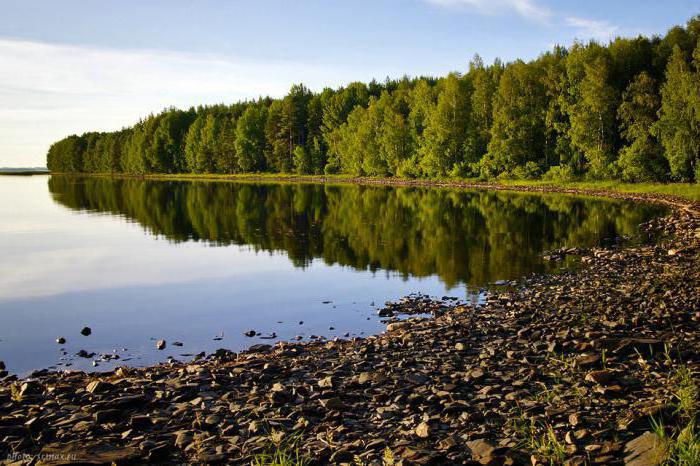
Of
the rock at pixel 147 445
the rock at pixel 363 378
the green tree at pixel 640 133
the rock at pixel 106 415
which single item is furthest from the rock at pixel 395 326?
the green tree at pixel 640 133

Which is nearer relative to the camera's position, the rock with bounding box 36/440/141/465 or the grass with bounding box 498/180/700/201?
the rock with bounding box 36/440/141/465

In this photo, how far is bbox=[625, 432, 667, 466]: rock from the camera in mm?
7555

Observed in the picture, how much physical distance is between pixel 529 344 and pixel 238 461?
8614mm

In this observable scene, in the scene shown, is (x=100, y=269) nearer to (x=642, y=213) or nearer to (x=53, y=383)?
(x=53, y=383)

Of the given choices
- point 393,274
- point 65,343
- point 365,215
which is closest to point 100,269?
point 65,343

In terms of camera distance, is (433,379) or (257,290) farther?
(257,290)

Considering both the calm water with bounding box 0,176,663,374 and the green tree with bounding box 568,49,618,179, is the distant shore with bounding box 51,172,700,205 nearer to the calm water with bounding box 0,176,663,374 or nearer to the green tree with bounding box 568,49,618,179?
the green tree with bounding box 568,49,618,179

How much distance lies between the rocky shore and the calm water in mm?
3207

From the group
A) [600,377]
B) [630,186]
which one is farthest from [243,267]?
[630,186]

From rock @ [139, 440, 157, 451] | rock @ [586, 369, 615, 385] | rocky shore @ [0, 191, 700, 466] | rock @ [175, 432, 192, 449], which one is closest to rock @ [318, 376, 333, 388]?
rocky shore @ [0, 191, 700, 466]

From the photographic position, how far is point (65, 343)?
17.3 metres

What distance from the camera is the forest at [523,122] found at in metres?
65.6

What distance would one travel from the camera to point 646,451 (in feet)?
25.7

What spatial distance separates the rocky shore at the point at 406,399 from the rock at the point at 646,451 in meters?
0.03
